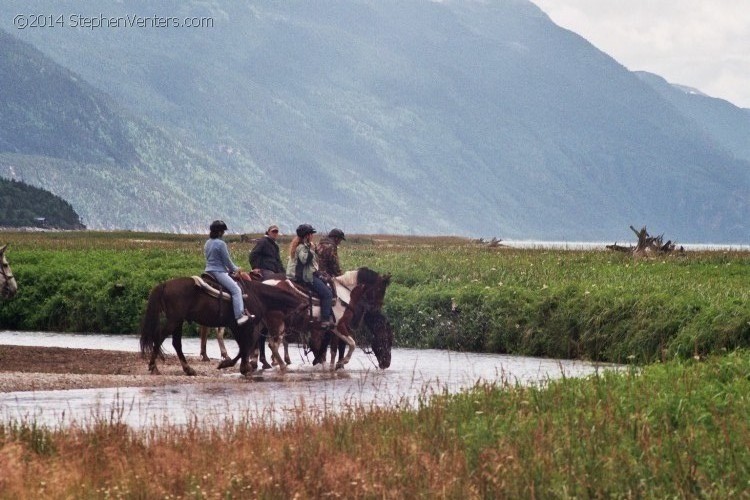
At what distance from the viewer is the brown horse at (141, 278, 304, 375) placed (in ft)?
81.8

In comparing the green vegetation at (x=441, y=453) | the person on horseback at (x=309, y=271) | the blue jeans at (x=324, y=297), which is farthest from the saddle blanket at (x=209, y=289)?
the green vegetation at (x=441, y=453)

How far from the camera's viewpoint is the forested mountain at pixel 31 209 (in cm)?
15512

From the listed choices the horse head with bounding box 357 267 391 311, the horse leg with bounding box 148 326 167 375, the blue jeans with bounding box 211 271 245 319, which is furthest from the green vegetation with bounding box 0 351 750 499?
the horse head with bounding box 357 267 391 311

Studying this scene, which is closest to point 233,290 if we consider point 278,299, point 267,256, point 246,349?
Answer: point 246,349

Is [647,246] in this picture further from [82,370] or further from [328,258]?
[82,370]

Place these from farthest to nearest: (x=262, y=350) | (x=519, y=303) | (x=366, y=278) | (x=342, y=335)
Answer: (x=519, y=303) < (x=262, y=350) < (x=366, y=278) < (x=342, y=335)

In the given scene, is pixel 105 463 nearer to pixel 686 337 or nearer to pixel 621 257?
pixel 686 337

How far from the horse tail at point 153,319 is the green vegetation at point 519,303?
8.65 m

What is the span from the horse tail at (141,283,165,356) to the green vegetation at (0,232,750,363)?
8.65 metres

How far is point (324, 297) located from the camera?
26.8 metres

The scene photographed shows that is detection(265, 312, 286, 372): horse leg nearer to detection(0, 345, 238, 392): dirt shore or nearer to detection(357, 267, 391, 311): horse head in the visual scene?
detection(0, 345, 238, 392): dirt shore

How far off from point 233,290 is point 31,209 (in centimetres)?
14089

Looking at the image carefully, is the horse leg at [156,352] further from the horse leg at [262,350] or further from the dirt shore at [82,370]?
the horse leg at [262,350]

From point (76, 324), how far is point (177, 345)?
15921 mm
